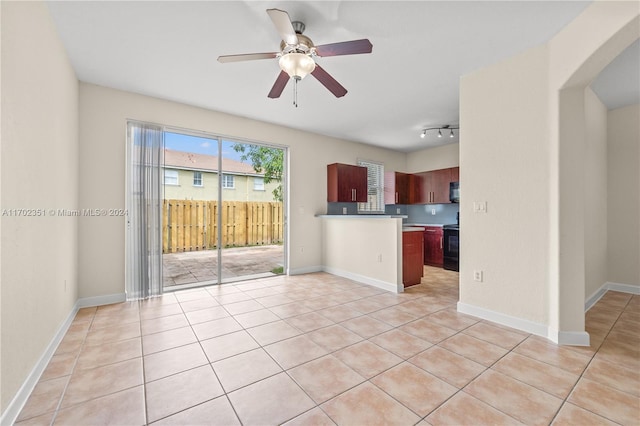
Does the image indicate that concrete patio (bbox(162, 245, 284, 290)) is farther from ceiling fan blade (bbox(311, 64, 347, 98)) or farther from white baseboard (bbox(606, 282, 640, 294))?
white baseboard (bbox(606, 282, 640, 294))

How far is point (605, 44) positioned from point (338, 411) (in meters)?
3.18

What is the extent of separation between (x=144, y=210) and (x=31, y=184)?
1.88 metres

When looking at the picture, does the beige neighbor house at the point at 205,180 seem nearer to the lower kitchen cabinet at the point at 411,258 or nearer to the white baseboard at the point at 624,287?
the lower kitchen cabinet at the point at 411,258

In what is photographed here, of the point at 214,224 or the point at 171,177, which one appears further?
the point at 171,177

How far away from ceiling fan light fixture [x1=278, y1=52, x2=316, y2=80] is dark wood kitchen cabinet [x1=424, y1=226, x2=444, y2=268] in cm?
483

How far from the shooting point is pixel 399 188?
6680 mm

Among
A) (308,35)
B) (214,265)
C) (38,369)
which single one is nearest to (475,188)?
(308,35)

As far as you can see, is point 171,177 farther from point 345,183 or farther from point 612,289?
point 612,289

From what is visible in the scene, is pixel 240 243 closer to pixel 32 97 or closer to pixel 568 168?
pixel 32 97

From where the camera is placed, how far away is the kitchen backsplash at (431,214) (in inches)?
249

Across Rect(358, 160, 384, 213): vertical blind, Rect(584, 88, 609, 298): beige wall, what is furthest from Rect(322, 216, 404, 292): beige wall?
Rect(584, 88, 609, 298): beige wall

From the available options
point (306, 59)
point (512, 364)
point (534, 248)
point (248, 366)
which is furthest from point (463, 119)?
point (248, 366)

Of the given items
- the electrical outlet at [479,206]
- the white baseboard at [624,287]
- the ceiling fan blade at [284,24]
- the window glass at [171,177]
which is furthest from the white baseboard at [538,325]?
the window glass at [171,177]

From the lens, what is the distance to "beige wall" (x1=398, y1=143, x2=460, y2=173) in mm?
6172
